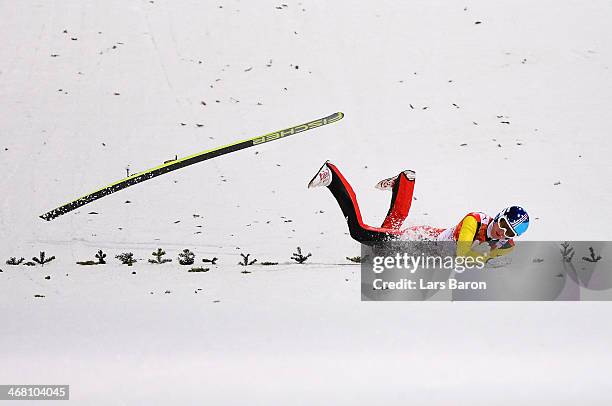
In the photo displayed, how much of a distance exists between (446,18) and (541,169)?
462 centimetres

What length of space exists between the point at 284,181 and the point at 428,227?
3.33m

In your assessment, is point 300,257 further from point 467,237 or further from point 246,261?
point 467,237

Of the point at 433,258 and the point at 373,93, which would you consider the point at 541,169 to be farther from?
the point at 433,258

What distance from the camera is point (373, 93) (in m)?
12.7

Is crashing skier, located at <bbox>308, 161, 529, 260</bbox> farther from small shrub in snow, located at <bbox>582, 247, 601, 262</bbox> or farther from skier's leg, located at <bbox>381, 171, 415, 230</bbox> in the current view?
small shrub in snow, located at <bbox>582, 247, 601, 262</bbox>

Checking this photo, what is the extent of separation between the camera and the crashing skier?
642cm

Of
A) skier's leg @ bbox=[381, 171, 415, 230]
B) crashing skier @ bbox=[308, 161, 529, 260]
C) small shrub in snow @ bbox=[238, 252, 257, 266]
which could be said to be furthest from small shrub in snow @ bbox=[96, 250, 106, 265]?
skier's leg @ bbox=[381, 171, 415, 230]

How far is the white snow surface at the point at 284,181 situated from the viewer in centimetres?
540

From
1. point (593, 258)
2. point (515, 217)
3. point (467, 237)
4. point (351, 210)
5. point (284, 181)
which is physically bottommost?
point (593, 258)

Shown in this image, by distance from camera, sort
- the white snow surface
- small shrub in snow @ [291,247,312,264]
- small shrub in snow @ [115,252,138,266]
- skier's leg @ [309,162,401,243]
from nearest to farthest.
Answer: the white snow surface → skier's leg @ [309,162,401,243] → small shrub in snow @ [115,252,138,266] → small shrub in snow @ [291,247,312,264]

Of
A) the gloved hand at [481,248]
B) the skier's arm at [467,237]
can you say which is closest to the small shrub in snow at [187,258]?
the skier's arm at [467,237]

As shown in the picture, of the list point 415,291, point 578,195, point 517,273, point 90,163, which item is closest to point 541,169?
point 578,195

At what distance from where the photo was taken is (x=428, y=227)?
23.5ft

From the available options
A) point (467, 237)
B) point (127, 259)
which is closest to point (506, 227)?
point (467, 237)
